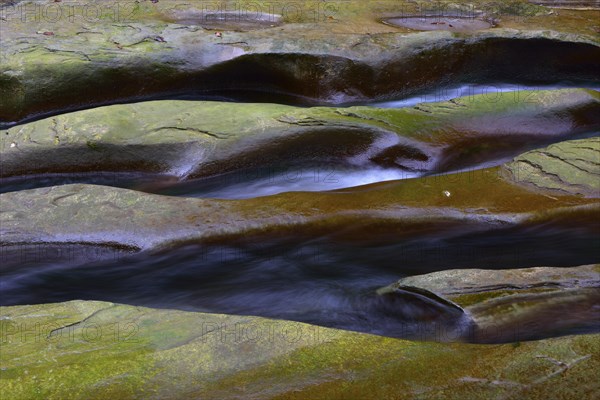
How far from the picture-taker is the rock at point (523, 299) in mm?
3857

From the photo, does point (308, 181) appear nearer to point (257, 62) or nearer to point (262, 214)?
point (262, 214)

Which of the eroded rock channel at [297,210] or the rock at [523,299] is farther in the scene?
the rock at [523,299]

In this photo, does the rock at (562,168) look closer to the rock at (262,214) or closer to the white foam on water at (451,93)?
the rock at (262,214)

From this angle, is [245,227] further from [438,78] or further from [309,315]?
[438,78]

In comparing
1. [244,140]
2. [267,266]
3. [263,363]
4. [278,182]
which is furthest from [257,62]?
[263,363]

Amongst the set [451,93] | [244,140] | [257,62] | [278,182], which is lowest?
[278,182]

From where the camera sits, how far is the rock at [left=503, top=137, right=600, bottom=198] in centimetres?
521

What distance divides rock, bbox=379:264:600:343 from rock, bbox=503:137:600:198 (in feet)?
3.89

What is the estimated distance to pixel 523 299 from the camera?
3.95m

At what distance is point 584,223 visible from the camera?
4953 millimetres

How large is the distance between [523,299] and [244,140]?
3031 mm

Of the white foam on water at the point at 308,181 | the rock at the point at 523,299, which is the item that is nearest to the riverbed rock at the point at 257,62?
the white foam on water at the point at 308,181

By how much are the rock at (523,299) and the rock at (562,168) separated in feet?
3.89

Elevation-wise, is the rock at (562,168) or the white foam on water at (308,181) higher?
the rock at (562,168)
